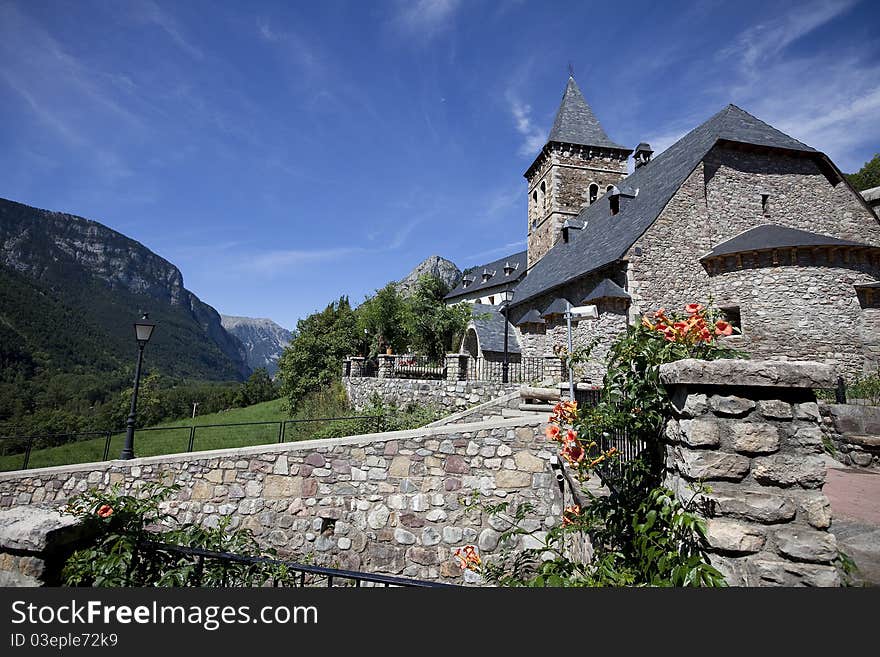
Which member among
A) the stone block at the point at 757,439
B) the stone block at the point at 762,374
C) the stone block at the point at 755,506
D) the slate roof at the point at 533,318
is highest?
the slate roof at the point at 533,318

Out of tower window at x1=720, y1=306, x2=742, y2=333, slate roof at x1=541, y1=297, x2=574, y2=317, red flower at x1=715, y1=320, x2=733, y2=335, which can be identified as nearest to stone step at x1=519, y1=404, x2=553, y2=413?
red flower at x1=715, y1=320, x2=733, y2=335

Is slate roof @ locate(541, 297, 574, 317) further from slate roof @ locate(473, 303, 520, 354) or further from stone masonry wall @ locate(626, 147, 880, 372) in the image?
stone masonry wall @ locate(626, 147, 880, 372)

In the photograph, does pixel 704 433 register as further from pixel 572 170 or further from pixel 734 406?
pixel 572 170

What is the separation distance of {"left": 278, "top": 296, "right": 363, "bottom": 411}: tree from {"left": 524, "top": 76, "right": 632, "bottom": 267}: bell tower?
15.8m

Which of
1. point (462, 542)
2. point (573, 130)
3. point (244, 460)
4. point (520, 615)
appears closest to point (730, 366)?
point (520, 615)

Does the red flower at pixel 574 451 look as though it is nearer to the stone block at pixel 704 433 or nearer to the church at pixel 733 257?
→ the stone block at pixel 704 433

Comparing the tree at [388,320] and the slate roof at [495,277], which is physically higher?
the slate roof at [495,277]

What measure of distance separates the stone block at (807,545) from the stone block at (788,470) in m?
0.23

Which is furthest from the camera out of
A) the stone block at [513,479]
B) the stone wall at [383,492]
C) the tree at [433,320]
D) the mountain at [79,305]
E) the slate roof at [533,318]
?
the mountain at [79,305]

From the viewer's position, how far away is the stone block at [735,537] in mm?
1970

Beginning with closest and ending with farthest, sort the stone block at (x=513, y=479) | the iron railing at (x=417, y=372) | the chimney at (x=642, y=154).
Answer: the stone block at (x=513, y=479)
the iron railing at (x=417, y=372)
the chimney at (x=642, y=154)

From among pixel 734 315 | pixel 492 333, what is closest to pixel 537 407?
pixel 734 315

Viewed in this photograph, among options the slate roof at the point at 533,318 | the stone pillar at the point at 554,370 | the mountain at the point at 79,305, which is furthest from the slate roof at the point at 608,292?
the mountain at the point at 79,305

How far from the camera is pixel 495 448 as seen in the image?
6.69 metres
